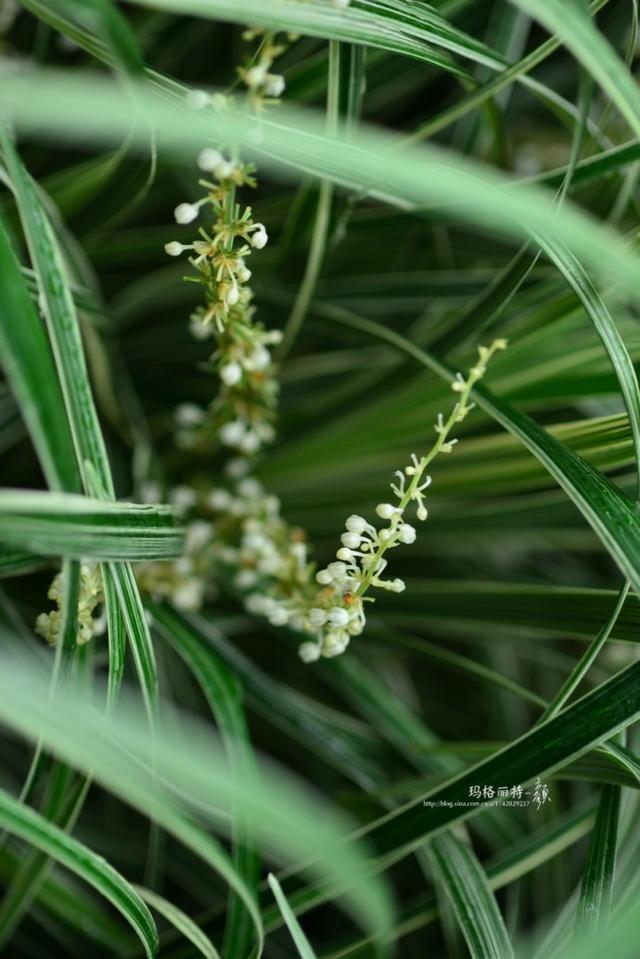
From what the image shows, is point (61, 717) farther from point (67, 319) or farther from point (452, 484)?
point (452, 484)

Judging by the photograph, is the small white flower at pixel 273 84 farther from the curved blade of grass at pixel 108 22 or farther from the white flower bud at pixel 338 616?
the white flower bud at pixel 338 616

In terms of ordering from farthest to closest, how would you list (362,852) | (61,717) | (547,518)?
1. (547,518)
2. (362,852)
3. (61,717)

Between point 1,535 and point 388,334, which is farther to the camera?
point 388,334

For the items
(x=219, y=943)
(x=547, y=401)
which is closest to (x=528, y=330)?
(x=547, y=401)

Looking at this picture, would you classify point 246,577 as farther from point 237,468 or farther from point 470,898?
point 470,898

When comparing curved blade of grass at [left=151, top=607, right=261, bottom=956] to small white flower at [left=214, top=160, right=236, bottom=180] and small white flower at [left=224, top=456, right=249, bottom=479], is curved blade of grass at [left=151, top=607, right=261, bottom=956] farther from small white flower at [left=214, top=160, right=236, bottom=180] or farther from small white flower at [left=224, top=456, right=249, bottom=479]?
small white flower at [left=214, top=160, right=236, bottom=180]

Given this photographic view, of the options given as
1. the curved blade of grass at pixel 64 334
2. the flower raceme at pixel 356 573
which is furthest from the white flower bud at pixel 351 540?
the curved blade of grass at pixel 64 334

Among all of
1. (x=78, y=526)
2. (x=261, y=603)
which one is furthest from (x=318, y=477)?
(x=78, y=526)
